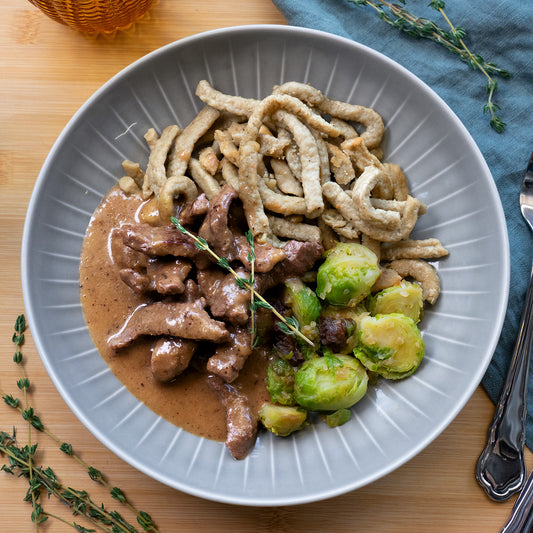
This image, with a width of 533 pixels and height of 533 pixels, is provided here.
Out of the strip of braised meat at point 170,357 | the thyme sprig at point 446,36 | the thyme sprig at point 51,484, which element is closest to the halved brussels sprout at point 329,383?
the strip of braised meat at point 170,357

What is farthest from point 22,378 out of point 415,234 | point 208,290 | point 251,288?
point 415,234

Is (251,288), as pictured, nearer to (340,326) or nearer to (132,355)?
(340,326)

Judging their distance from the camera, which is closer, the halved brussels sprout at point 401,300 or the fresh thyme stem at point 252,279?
the fresh thyme stem at point 252,279

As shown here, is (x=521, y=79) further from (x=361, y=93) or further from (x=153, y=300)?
(x=153, y=300)

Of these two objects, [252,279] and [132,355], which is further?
[132,355]

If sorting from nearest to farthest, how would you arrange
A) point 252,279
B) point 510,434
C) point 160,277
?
point 252,279 → point 160,277 → point 510,434

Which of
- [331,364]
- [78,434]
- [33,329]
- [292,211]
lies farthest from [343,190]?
[78,434]

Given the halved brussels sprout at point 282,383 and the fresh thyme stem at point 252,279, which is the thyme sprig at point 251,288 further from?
the halved brussels sprout at point 282,383
